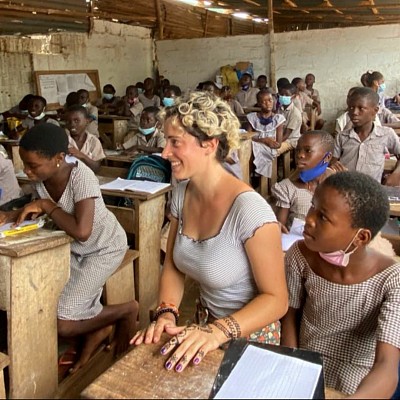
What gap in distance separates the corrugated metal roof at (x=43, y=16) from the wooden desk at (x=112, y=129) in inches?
70.5

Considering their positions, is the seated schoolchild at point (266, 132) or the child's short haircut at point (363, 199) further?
the seated schoolchild at point (266, 132)

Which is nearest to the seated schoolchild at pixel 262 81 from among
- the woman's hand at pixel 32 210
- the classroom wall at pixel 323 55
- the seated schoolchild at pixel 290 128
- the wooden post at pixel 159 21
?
the classroom wall at pixel 323 55

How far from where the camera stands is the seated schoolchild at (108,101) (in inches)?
309

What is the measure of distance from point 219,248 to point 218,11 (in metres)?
11.4

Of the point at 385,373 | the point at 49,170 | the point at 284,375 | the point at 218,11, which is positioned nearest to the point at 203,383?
the point at 284,375

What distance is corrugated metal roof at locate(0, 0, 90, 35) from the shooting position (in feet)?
21.9

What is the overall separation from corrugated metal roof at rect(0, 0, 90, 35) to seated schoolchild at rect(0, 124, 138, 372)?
17.8 feet

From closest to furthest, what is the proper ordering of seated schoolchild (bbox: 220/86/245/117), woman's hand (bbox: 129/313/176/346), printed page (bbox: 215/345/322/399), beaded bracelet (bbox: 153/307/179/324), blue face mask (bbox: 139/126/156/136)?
printed page (bbox: 215/345/322/399) < woman's hand (bbox: 129/313/176/346) < beaded bracelet (bbox: 153/307/179/324) < blue face mask (bbox: 139/126/156/136) < seated schoolchild (bbox: 220/86/245/117)

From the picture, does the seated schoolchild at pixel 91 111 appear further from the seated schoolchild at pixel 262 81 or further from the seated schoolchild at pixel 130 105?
the seated schoolchild at pixel 262 81

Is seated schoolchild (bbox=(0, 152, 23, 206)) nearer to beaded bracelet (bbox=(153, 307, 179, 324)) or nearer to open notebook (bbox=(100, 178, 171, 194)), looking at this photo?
open notebook (bbox=(100, 178, 171, 194))

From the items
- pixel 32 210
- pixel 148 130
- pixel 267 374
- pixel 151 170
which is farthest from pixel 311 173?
pixel 148 130

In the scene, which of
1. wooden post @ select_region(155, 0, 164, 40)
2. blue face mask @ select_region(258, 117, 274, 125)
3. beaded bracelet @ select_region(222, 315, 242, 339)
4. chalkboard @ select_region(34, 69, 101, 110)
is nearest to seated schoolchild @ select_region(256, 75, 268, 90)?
wooden post @ select_region(155, 0, 164, 40)

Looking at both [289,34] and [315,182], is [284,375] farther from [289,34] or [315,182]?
[289,34]

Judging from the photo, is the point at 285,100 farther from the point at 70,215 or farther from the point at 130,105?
the point at 70,215
